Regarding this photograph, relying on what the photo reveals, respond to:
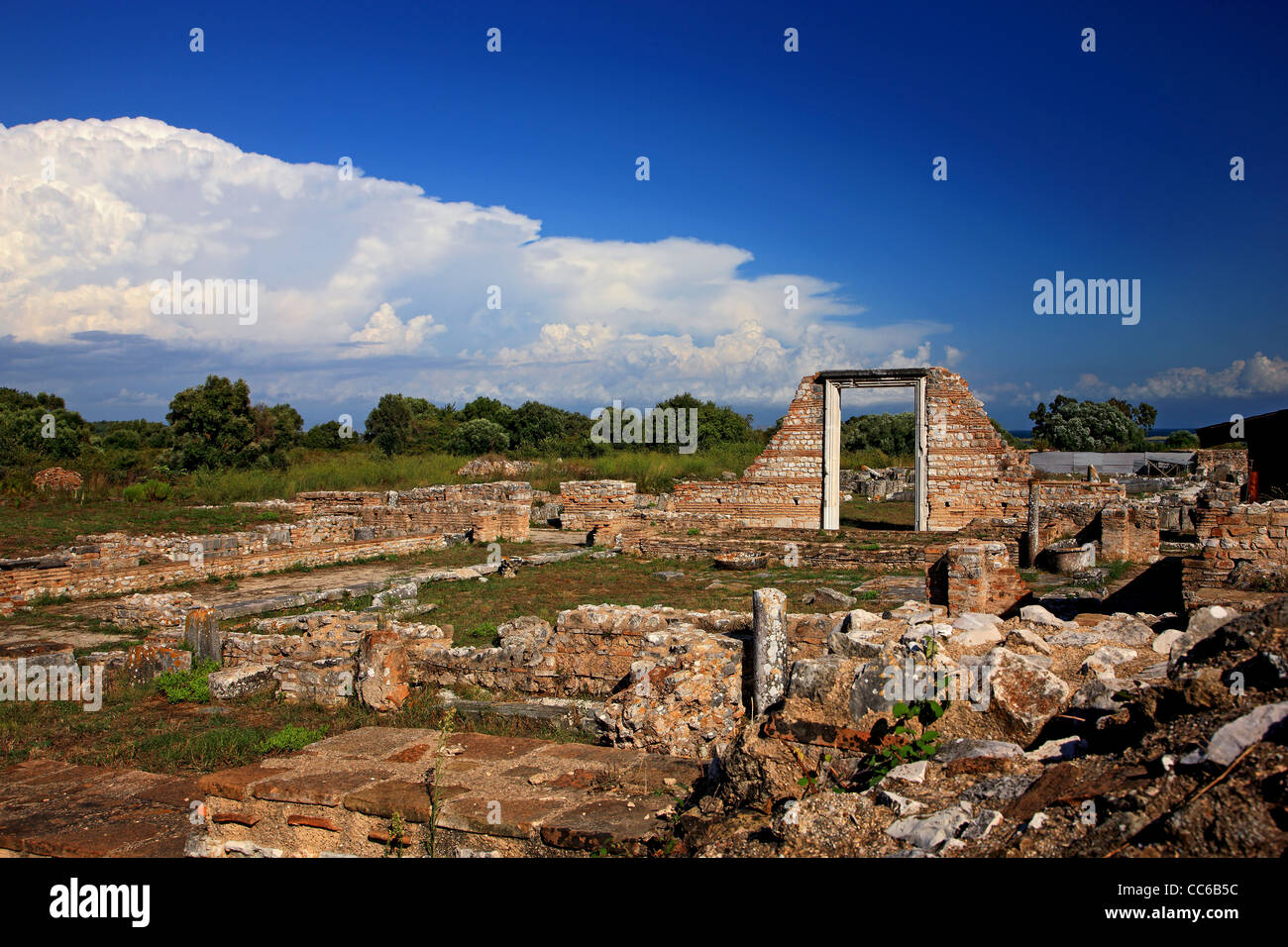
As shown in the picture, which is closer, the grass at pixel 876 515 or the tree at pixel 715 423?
the grass at pixel 876 515

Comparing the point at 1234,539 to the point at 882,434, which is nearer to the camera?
the point at 1234,539

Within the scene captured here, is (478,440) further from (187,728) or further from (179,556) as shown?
(187,728)

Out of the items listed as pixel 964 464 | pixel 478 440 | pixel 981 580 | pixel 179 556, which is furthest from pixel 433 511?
pixel 478 440

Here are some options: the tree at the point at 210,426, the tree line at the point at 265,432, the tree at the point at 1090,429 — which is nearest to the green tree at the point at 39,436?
the tree line at the point at 265,432

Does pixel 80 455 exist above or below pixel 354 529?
above

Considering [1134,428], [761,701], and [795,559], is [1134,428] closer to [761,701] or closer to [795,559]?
[795,559]

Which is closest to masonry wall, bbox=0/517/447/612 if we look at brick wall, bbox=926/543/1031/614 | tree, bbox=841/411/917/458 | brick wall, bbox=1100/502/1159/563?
brick wall, bbox=926/543/1031/614

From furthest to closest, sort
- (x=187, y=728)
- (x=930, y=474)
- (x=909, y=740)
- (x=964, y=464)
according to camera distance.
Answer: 1. (x=930, y=474)
2. (x=964, y=464)
3. (x=187, y=728)
4. (x=909, y=740)

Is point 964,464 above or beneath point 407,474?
above

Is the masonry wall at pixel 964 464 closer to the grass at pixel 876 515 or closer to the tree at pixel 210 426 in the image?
the grass at pixel 876 515

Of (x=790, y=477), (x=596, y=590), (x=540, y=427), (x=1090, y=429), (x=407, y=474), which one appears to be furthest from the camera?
(x=1090, y=429)
